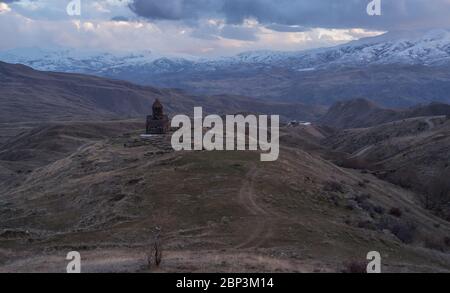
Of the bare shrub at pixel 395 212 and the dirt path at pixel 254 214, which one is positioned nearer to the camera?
the dirt path at pixel 254 214

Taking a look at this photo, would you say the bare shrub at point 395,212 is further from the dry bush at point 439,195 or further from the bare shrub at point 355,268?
the bare shrub at point 355,268

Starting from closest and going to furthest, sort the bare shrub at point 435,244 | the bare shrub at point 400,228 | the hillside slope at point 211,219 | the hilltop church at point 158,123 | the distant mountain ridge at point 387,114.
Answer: the hillside slope at point 211,219 → the bare shrub at point 400,228 → the bare shrub at point 435,244 → the hilltop church at point 158,123 → the distant mountain ridge at point 387,114

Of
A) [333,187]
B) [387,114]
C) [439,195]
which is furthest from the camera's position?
[387,114]

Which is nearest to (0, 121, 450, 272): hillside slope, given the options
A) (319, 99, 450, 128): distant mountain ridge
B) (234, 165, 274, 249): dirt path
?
(234, 165, 274, 249): dirt path

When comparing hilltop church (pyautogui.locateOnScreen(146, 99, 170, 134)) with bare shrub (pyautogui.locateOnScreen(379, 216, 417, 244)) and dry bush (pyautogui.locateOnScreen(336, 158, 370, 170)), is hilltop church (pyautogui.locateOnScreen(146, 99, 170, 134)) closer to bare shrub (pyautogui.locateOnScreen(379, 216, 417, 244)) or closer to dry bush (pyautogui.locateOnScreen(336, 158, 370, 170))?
dry bush (pyautogui.locateOnScreen(336, 158, 370, 170))

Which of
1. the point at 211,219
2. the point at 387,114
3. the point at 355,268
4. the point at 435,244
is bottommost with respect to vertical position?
the point at 435,244

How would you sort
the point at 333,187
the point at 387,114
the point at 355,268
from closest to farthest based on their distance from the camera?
the point at 355,268
the point at 333,187
the point at 387,114

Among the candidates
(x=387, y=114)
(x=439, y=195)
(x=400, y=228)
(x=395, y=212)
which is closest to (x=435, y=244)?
(x=400, y=228)

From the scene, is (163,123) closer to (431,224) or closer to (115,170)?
(115,170)

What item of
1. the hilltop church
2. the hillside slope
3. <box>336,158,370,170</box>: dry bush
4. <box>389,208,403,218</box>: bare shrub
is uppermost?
the hilltop church

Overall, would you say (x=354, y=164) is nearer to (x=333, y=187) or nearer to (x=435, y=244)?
(x=333, y=187)

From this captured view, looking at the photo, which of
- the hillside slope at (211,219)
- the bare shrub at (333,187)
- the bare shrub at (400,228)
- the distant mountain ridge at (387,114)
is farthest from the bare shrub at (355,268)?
the distant mountain ridge at (387,114)
